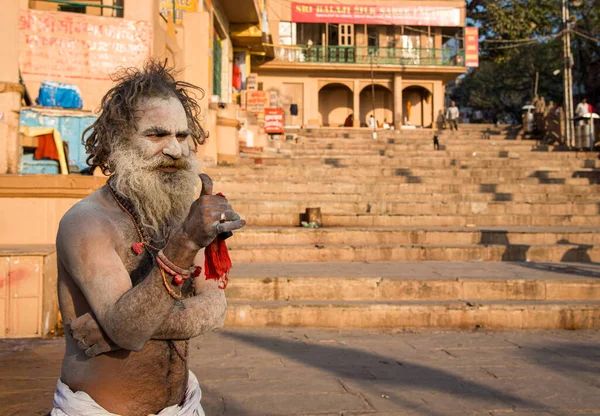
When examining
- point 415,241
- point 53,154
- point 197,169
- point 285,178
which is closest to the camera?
point 197,169

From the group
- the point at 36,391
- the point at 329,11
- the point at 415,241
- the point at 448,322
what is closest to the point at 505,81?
the point at 329,11

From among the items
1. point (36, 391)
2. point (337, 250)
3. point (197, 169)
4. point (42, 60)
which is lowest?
point (36, 391)

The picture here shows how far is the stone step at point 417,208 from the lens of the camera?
10227 millimetres

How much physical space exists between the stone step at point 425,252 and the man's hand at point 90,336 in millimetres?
6334

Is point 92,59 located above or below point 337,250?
above

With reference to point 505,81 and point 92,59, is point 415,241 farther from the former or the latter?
point 505,81

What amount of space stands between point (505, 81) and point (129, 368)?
41917 millimetres

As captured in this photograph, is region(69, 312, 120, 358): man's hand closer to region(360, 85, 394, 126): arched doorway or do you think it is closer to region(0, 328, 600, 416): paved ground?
region(0, 328, 600, 416): paved ground

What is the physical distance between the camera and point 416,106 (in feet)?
112

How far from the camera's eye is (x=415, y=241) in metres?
9.02

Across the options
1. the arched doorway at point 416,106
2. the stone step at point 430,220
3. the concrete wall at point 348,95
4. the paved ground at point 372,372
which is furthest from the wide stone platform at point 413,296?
the arched doorway at point 416,106

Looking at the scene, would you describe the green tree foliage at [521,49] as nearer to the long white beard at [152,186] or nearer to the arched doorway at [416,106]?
the arched doorway at [416,106]

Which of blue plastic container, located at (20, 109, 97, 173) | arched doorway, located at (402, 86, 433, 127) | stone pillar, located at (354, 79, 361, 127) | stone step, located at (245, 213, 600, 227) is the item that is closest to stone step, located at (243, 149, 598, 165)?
stone step, located at (245, 213, 600, 227)

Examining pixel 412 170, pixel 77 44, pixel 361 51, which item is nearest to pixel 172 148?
pixel 77 44
